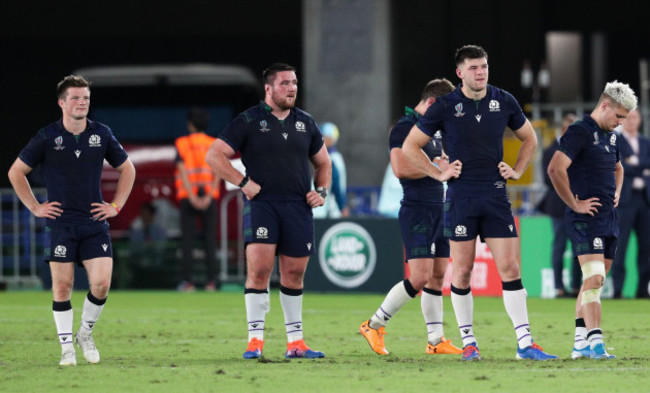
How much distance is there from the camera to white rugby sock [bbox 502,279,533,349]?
10.2m

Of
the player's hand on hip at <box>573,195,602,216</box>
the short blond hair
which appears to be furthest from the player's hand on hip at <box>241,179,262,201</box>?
the short blond hair

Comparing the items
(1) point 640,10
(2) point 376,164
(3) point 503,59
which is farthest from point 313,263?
(1) point 640,10

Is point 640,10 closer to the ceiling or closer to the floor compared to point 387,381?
closer to the ceiling

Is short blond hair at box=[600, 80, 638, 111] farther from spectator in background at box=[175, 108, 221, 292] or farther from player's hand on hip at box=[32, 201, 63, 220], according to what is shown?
spectator in background at box=[175, 108, 221, 292]

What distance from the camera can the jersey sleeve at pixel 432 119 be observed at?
10297mm

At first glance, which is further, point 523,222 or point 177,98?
point 177,98

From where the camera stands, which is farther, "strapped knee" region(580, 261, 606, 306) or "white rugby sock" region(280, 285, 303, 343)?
"white rugby sock" region(280, 285, 303, 343)

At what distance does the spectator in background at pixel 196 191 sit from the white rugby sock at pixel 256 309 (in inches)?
343

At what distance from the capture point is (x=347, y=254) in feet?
62.2

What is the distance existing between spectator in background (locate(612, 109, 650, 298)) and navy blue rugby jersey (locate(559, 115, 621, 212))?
6.79m

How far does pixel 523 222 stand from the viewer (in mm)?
18359

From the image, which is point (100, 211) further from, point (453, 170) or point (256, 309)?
point (453, 170)

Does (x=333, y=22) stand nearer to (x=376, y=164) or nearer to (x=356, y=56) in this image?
(x=356, y=56)

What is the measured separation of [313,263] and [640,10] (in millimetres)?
18743
